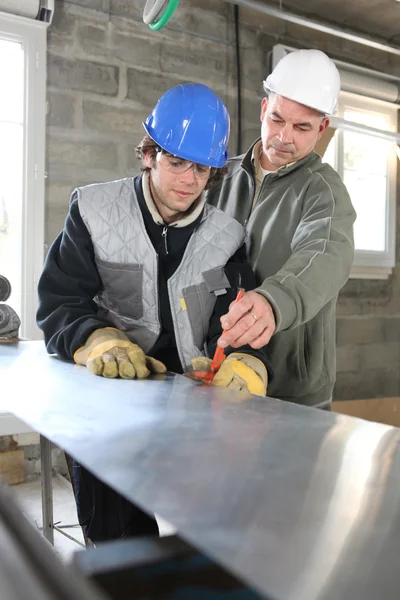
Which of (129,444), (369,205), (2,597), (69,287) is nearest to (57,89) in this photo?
(69,287)

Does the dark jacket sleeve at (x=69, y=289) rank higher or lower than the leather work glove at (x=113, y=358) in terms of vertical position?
higher

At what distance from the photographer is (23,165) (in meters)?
3.08

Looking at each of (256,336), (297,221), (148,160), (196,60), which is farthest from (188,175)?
(196,60)

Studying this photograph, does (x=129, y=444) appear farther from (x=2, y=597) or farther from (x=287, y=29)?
(x=287, y=29)

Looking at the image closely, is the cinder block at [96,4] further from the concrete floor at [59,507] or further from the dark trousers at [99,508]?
the dark trousers at [99,508]

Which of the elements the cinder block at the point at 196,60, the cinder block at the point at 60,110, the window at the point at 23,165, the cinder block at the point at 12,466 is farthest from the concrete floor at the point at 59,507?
the cinder block at the point at 196,60

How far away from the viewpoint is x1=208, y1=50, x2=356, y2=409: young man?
1446mm

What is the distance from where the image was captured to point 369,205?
4.42 metres

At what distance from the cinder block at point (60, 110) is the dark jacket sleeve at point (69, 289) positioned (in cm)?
174

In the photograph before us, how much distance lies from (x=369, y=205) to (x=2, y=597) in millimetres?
4359

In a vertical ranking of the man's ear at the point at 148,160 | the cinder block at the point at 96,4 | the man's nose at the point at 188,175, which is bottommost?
Result: the man's nose at the point at 188,175

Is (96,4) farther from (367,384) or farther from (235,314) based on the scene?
(367,384)

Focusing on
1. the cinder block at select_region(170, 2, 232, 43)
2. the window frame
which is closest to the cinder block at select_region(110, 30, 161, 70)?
the cinder block at select_region(170, 2, 232, 43)

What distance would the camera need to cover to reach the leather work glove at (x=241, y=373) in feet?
4.21
